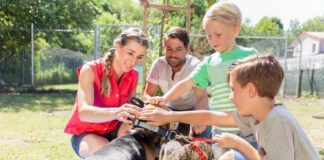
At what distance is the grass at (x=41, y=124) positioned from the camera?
21.5ft

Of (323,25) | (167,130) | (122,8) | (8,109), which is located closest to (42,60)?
(8,109)

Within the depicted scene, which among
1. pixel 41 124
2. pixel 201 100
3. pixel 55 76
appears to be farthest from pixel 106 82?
pixel 55 76

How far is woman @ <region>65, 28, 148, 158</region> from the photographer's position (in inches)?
136

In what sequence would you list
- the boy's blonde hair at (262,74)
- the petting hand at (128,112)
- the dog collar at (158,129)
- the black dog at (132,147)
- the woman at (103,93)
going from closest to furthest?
the boy's blonde hair at (262,74), the black dog at (132,147), the petting hand at (128,112), the dog collar at (158,129), the woman at (103,93)

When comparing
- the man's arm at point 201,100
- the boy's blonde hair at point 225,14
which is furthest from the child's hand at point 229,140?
the man's arm at point 201,100

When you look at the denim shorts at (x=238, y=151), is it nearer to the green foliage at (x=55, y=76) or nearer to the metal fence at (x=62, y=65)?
the metal fence at (x=62, y=65)

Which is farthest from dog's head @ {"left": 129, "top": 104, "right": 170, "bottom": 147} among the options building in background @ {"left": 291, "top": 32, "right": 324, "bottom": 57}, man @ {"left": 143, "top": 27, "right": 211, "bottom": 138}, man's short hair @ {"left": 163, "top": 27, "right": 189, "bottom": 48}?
building in background @ {"left": 291, "top": 32, "right": 324, "bottom": 57}

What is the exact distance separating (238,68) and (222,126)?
0.96m

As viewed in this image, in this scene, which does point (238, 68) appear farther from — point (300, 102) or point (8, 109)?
point (300, 102)

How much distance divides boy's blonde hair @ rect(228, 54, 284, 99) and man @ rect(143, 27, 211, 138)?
5.66 ft

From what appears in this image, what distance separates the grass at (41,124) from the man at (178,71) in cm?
236

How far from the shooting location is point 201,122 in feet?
10.3

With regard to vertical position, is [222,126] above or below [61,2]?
below

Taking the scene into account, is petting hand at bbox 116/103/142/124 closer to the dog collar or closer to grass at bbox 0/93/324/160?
the dog collar
